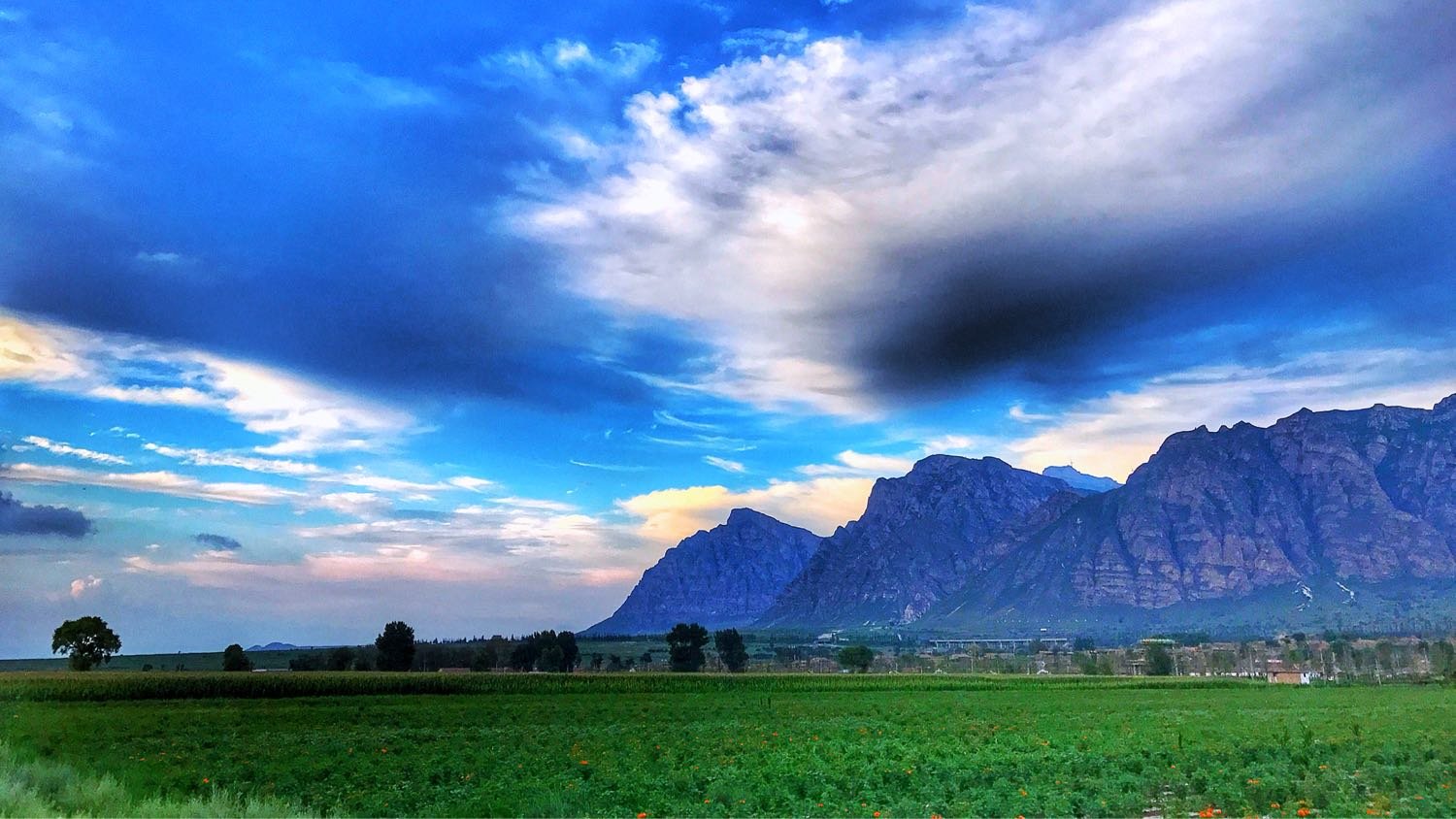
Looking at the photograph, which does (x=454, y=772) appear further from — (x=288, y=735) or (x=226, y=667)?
(x=226, y=667)

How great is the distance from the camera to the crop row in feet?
209

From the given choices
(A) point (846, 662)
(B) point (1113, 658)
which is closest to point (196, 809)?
(A) point (846, 662)

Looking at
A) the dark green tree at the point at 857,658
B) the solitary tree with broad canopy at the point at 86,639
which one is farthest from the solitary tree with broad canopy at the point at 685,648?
the solitary tree with broad canopy at the point at 86,639

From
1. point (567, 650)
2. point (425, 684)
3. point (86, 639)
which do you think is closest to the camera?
point (86, 639)

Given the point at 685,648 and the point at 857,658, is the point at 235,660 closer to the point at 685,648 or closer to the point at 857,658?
the point at 685,648

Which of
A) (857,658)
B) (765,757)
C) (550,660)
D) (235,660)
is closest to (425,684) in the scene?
(235,660)

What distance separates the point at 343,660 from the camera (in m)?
121

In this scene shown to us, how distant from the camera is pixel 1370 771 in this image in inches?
852

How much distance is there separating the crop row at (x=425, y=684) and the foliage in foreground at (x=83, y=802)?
40.7 m

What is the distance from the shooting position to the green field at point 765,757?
19.0 metres

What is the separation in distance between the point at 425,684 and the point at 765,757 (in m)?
62.3

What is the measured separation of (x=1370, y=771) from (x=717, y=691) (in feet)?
211

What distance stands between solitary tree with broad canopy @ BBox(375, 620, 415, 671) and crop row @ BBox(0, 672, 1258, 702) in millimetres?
41875

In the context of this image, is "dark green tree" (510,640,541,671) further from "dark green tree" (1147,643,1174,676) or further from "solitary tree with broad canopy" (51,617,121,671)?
"dark green tree" (1147,643,1174,676)
